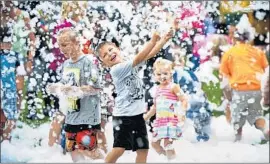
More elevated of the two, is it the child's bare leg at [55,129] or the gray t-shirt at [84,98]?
the gray t-shirt at [84,98]

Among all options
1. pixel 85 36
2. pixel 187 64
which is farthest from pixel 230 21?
pixel 85 36

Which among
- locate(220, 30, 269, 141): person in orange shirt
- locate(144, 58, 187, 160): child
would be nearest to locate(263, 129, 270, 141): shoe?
locate(220, 30, 269, 141): person in orange shirt

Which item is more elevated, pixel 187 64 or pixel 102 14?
pixel 102 14

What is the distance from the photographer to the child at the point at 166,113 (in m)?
3.41

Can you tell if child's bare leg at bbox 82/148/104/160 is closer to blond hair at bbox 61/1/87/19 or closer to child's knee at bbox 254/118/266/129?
blond hair at bbox 61/1/87/19

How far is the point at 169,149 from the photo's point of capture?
3.49 meters

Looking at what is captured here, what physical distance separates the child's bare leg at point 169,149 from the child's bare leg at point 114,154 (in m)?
0.34

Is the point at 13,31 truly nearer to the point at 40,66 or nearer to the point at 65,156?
the point at 40,66

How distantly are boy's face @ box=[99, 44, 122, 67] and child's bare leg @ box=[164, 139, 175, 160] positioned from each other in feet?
1.72

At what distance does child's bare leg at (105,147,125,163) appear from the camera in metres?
3.22

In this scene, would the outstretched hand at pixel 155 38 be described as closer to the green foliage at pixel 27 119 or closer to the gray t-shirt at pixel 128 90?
the gray t-shirt at pixel 128 90

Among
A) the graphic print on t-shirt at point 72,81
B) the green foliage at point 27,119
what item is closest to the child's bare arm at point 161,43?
the graphic print on t-shirt at point 72,81

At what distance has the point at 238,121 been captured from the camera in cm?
366

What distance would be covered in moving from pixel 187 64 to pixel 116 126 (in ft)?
2.11
